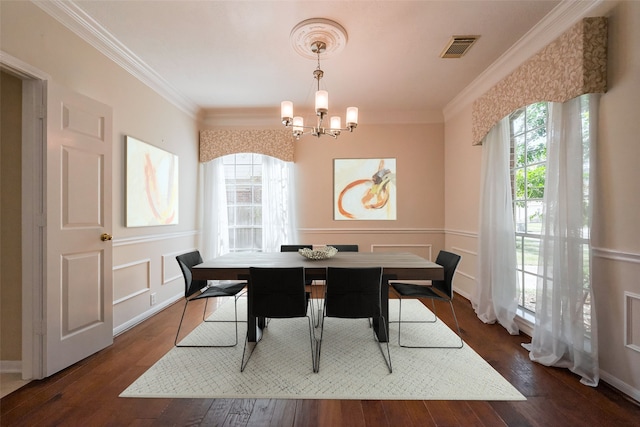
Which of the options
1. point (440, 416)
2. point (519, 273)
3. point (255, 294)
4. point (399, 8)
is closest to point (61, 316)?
point (255, 294)

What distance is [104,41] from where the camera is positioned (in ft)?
8.65

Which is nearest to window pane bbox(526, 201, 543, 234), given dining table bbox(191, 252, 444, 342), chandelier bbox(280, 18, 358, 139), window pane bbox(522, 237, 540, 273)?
window pane bbox(522, 237, 540, 273)

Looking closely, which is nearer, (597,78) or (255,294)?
(597,78)

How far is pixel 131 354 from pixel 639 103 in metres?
4.20

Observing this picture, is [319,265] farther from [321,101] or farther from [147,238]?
[147,238]

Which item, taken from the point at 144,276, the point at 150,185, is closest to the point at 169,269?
the point at 144,276

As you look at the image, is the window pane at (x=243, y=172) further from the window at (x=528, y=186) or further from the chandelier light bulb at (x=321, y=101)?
the window at (x=528, y=186)

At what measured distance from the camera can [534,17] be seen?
2.41 metres

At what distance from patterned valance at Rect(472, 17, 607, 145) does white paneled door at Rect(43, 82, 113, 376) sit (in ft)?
12.5

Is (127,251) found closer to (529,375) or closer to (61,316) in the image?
(61,316)

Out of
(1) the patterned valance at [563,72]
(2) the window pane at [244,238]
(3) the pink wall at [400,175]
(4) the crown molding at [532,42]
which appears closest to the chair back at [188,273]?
(2) the window pane at [244,238]

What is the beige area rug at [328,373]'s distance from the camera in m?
1.91

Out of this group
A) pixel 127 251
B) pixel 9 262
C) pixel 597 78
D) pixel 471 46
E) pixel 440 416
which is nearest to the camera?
pixel 440 416

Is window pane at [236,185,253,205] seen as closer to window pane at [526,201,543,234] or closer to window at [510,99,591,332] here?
window at [510,99,591,332]
